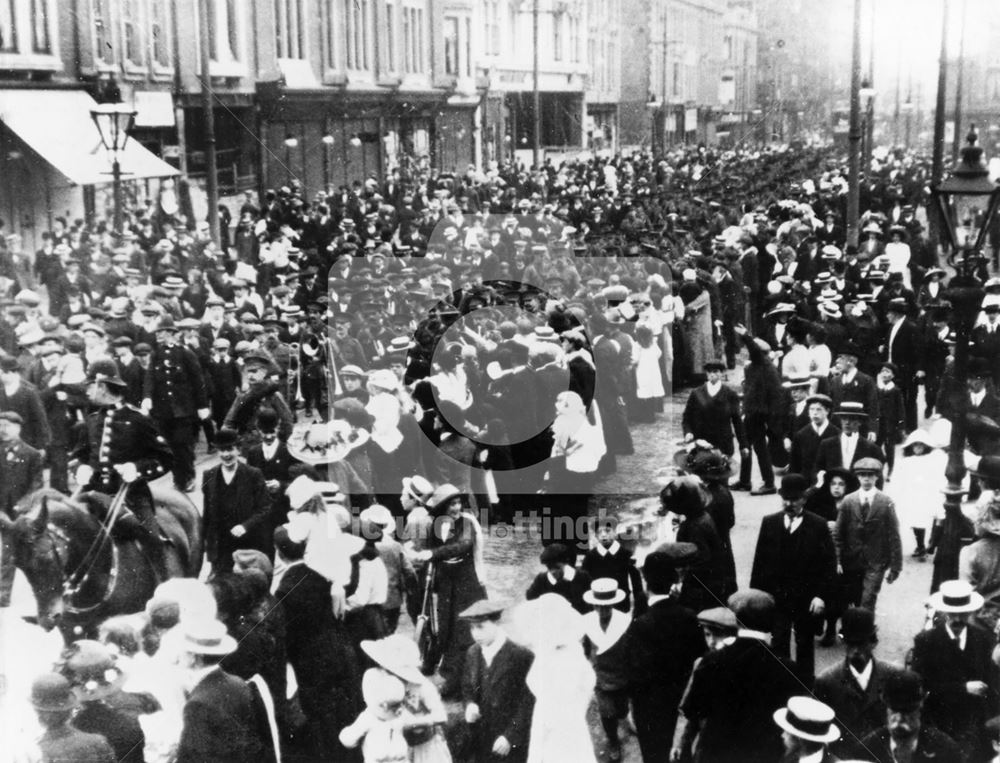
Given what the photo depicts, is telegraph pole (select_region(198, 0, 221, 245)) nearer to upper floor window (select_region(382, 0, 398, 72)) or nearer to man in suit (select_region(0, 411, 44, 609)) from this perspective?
upper floor window (select_region(382, 0, 398, 72))

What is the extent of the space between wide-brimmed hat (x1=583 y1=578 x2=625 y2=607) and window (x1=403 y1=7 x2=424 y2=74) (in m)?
12.0

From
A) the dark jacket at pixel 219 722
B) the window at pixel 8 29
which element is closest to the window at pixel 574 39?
the window at pixel 8 29

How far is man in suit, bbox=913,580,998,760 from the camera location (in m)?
5.91

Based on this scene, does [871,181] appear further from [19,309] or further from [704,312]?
[19,309]

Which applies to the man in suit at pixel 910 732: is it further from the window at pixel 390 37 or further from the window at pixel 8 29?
the window at pixel 8 29

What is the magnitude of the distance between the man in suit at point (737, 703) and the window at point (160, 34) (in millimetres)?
13587

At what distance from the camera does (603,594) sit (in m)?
6.36

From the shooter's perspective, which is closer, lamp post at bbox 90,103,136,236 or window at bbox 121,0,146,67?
lamp post at bbox 90,103,136,236

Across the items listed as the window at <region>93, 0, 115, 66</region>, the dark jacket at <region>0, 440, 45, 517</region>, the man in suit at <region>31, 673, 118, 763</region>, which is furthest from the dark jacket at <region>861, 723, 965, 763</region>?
the window at <region>93, 0, 115, 66</region>

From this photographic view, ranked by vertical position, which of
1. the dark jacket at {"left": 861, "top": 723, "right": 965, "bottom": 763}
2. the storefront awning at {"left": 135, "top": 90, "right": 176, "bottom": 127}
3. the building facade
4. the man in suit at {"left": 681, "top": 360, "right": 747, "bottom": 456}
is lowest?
the dark jacket at {"left": 861, "top": 723, "right": 965, "bottom": 763}

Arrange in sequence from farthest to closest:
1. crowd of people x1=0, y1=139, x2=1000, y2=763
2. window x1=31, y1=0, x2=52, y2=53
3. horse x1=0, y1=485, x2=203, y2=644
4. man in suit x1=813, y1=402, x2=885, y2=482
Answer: window x1=31, y1=0, x2=52, y2=53 → man in suit x1=813, y1=402, x2=885, y2=482 → horse x1=0, y1=485, x2=203, y2=644 → crowd of people x1=0, y1=139, x2=1000, y2=763

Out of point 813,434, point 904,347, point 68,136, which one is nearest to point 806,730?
point 813,434

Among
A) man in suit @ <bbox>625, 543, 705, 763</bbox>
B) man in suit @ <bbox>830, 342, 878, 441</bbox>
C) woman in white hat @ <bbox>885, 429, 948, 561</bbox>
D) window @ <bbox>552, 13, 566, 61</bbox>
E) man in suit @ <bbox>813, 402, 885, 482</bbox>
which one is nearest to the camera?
man in suit @ <bbox>625, 543, 705, 763</bbox>

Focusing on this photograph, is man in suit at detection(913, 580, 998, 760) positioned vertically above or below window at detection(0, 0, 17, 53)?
below
